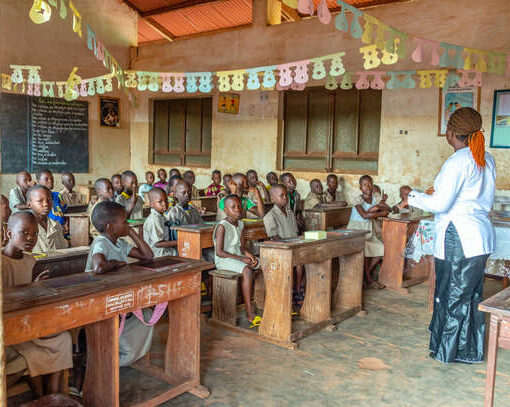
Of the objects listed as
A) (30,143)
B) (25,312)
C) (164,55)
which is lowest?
(25,312)

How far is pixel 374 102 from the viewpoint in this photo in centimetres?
808

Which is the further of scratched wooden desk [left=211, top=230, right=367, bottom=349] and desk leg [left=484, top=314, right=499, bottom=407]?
scratched wooden desk [left=211, top=230, right=367, bottom=349]

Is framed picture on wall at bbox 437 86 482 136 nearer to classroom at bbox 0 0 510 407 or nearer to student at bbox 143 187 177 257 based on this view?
classroom at bbox 0 0 510 407

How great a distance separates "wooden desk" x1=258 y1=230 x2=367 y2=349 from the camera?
3.67 metres

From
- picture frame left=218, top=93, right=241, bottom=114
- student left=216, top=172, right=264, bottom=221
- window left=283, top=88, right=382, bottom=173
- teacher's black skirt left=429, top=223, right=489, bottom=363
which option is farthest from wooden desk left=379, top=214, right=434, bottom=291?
picture frame left=218, top=93, right=241, bottom=114

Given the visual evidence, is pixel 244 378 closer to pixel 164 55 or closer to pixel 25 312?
pixel 25 312

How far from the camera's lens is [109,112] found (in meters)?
10.7

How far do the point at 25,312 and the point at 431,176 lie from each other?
6528 mm

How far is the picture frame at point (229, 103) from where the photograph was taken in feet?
29.2

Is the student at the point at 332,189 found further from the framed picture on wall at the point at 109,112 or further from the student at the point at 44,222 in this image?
the framed picture on wall at the point at 109,112

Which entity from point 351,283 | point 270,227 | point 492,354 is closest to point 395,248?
point 351,283

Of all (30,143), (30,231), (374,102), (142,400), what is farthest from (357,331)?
(30,143)

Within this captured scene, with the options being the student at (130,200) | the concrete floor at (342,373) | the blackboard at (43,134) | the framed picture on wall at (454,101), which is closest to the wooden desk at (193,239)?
the concrete floor at (342,373)

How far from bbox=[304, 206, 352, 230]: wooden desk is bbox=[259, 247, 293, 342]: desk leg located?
218 centimetres
